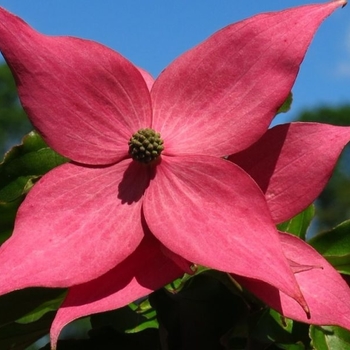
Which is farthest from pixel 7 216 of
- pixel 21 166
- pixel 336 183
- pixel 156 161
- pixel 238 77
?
pixel 336 183

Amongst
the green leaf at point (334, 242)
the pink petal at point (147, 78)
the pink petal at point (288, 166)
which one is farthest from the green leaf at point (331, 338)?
the pink petal at point (147, 78)

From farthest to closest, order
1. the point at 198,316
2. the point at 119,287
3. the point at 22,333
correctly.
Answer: the point at 22,333 < the point at 198,316 < the point at 119,287

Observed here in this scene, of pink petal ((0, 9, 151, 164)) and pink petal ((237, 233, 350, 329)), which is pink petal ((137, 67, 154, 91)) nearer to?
pink petal ((0, 9, 151, 164))

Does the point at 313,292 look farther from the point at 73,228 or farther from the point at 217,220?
the point at 73,228

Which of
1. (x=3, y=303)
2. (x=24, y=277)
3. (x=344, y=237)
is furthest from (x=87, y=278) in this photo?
(x=344, y=237)

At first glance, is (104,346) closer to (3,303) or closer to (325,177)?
(3,303)

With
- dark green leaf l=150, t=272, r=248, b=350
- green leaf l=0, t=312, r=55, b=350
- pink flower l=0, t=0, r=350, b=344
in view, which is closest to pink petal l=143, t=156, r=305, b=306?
pink flower l=0, t=0, r=350, b=344
